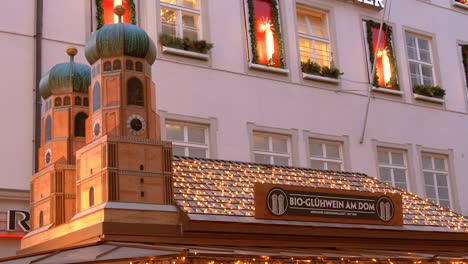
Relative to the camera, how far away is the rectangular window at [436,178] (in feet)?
77.3

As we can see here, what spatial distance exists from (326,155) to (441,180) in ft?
13.2

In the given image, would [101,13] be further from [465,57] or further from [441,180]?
[465,57]

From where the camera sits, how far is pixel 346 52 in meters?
23.0

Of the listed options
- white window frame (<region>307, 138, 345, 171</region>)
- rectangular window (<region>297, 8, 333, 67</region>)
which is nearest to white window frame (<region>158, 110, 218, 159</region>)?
white window frame (<region>307, 138, 345, 171</region>)

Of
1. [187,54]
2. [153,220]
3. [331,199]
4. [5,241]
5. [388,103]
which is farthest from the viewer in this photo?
[388,103]

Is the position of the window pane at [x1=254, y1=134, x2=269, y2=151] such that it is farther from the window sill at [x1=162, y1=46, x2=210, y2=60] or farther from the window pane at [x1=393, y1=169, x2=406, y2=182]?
the window pane at [x1=393, y1=169, x2=406, y2=182]

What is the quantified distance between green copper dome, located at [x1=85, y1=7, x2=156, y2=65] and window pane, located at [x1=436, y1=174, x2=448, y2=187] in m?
12.3

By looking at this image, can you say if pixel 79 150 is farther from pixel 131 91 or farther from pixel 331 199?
pixel 331 199

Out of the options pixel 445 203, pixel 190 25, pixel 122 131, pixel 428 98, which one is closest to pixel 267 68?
pixel 190 25

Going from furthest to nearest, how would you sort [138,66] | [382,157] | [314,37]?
[382,157], [314,37], [138,66]

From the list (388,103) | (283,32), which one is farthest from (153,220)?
(388,103)

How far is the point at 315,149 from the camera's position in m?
21.5

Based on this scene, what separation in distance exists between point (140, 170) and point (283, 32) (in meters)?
9.71

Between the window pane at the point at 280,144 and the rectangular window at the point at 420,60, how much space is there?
4944 millimetres
